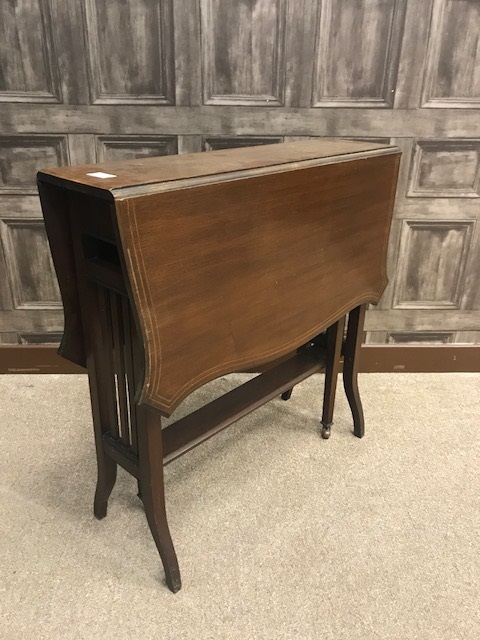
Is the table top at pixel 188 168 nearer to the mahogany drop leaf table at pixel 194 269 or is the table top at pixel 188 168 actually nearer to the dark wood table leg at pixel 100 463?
the mahogany drop leaf table at pixel 194 269

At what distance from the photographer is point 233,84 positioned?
199cm

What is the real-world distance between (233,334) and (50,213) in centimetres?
52

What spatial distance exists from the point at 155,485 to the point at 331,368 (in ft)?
2.71

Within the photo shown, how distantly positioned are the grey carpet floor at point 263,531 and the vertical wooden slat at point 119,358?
358 millimetres

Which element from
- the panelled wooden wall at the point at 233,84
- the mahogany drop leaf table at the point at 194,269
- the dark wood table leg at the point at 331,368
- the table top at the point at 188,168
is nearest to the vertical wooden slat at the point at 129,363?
the mahogany drop leaf table at the point at 194,269

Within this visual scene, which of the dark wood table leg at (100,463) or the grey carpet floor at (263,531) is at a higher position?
the dark wood table leg at (100,463)

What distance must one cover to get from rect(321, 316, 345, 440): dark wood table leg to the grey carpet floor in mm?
74

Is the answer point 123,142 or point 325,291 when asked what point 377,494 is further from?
point 123,142

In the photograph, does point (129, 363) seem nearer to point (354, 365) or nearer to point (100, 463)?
point (100, 463)

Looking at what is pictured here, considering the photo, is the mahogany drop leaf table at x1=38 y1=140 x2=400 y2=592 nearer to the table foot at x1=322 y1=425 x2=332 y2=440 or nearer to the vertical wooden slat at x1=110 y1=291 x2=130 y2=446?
the vertical wooden slat at x1=110 y1=291 x2=130 y2=446

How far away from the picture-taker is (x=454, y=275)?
92.7 inches

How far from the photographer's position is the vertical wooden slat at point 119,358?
139 cm

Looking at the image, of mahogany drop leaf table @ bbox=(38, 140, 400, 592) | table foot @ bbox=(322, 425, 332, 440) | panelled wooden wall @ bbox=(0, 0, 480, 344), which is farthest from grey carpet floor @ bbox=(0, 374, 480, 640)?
panelled wooden wall @ bbox=(0, 0, 480, 344)

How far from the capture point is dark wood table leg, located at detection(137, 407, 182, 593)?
1.38 m
